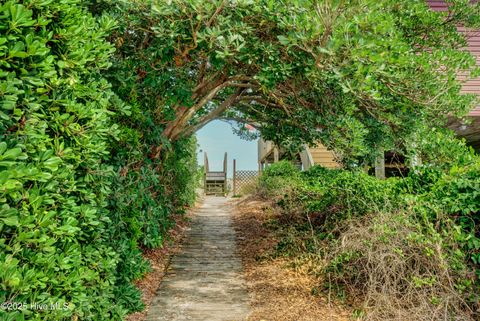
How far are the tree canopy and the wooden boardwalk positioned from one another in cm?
217

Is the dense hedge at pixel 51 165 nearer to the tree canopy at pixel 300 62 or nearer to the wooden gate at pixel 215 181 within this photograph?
the tree canopy at pixel 300 62

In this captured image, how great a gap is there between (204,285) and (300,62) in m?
3.38

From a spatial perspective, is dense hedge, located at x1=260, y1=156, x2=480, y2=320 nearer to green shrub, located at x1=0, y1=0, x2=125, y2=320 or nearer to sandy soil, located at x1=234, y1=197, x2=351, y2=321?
sandy soil, located at x1=234, y1=197, x2=351, y2=321

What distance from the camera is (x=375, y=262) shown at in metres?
3.99

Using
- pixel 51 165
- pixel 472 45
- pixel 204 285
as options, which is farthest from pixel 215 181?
pixel 51 165

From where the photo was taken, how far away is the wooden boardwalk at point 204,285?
4.23m

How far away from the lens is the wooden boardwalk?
A: 13.9 feet

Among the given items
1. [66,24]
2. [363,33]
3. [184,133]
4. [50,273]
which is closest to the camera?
[50,273]

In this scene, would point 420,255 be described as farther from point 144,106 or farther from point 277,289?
point 144,106

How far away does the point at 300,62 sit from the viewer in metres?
4.15

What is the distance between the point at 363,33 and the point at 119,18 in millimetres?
2786

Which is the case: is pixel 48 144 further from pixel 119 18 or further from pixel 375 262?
pixel 375 262

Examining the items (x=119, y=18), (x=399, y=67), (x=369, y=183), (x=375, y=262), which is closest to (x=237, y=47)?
(x=119, y=18)

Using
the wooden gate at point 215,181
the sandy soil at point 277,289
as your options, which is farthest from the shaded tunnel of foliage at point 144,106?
the wooden gate at point 215,181
